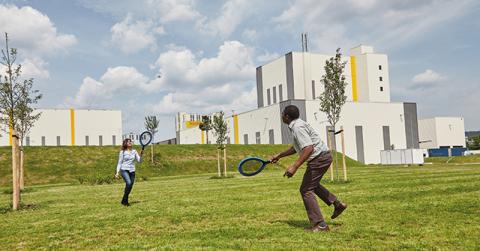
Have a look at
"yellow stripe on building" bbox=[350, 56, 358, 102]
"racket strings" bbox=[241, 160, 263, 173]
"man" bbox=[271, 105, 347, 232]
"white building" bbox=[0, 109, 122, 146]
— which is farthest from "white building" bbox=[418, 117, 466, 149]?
"man" bbox=[271, 105, 347, 232]

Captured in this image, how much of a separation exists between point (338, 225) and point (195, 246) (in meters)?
2.90

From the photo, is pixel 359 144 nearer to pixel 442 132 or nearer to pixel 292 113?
pixel 442 132

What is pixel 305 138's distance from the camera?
711 centimetres

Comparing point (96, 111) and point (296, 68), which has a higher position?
point (296, 68)

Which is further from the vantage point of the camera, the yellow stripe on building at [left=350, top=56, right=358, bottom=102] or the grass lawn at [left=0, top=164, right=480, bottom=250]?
the yellow stripe on building at [left=350, top=56, right=358, bottom=102]

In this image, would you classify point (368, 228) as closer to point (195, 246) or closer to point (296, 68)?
point (195, 246)

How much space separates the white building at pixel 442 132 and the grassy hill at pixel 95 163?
59.6m

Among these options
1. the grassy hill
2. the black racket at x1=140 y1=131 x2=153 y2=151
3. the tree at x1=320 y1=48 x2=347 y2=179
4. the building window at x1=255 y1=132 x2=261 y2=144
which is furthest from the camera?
the building window at x1=255 y1=132 x2=261 y2=144

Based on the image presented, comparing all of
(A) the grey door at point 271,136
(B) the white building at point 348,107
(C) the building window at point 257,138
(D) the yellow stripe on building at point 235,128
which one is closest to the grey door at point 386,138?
(B) the white building at point 348,107

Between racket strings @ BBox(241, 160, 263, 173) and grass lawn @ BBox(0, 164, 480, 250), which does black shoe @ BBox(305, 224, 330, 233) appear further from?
racket strings @ BBox(241, 160, 263, 173)

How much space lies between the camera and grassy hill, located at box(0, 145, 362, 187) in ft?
119

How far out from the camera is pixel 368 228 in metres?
7.15

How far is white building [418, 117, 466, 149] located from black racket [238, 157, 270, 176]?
96.2m

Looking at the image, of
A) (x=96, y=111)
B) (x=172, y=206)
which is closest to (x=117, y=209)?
(x=172, y=206)
